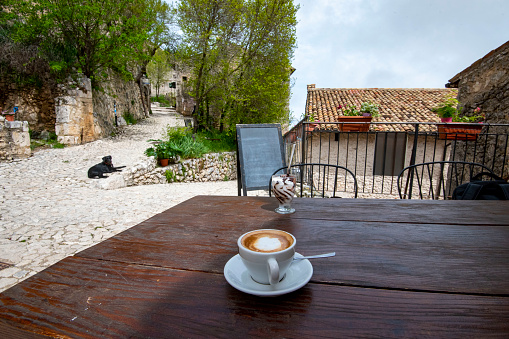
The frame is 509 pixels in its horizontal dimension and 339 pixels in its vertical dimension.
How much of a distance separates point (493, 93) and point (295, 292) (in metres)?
5.29

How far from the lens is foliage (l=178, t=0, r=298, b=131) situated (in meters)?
8.69

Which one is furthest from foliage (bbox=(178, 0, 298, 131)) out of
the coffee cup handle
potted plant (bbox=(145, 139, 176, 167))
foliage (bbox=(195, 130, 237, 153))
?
the coffee cup handle

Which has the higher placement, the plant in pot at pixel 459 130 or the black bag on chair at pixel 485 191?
the plant in pot at pixel 459 130

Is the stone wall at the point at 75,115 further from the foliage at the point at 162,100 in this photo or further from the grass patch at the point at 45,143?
the foliage at the point at 162,100

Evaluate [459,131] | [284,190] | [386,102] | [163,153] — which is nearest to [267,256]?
[284,190]

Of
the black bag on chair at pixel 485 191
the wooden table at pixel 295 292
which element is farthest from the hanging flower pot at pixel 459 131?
the wooden table at pixel 295 292

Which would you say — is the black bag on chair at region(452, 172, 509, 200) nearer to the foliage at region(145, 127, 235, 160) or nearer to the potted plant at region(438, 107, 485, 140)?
the potted plant at region(438, 107, 485, 140)

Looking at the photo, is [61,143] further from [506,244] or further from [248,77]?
[506,244]

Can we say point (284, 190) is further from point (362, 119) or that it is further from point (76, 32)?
point (76, 32)

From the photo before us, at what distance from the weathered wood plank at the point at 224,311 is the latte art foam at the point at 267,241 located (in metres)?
0.11

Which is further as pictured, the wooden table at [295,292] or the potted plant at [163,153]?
A: the potted plant at [163,153]

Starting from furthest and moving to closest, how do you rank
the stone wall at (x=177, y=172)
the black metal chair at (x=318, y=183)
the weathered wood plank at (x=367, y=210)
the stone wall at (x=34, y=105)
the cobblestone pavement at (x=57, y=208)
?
1. the stone wall at (x=34, y=105)
2. the stone wall at (x=177, y=172)
3. the cobblestone pavement at (x=57, y=208)
4. the black metal chair at (x=318, y=183)
5. the weathered wood plank at (x=367, y=210)

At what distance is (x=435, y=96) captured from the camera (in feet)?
43.3

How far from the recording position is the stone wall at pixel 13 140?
6.42 meters
